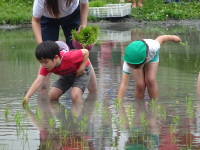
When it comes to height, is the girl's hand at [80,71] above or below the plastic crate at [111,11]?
above

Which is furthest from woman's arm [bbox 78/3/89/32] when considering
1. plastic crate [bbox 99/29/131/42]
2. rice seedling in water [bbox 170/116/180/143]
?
plastic crate [bbox 99/29/131/42]

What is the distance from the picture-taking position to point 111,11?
19562 millimetres

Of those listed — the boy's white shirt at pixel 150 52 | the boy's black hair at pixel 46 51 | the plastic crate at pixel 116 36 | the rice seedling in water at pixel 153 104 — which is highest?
the boy's black hair at pixel 46 51

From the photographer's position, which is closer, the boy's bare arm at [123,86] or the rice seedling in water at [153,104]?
the rice seedling in water at [153,104]

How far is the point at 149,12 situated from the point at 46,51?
14.7 meters

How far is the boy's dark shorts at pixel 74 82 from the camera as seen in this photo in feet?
24.0

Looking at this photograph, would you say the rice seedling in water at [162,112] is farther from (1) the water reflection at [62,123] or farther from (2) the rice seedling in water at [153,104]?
(1) the water reflection at [62,123]

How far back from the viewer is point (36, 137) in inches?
213

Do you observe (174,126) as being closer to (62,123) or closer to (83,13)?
(62,123)

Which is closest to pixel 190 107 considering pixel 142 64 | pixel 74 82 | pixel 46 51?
pixel 142 64

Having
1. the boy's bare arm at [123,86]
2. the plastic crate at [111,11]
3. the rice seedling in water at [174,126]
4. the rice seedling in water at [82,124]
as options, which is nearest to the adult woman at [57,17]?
the boy's bare arm at [123,86]

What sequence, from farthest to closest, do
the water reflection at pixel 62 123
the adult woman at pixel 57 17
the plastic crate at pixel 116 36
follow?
1. the plastic crate at pixel 116 36
2. the adult woman at pixel 57 17
3. the water reflection at pixel 62 123

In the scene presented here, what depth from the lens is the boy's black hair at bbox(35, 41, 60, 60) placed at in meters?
6.57

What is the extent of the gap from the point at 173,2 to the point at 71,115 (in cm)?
1662
